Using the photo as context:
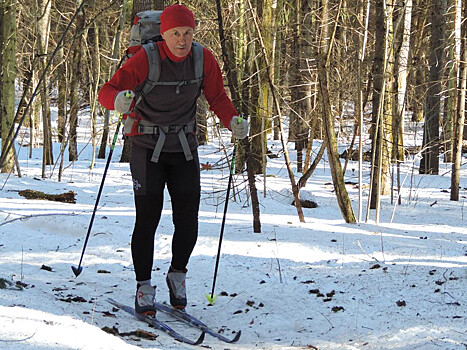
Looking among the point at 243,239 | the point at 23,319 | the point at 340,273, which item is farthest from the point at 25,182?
the point at 23,319

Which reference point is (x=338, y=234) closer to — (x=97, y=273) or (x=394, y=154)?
(x=97, y=273)

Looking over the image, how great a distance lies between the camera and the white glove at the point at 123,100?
385 centimetres

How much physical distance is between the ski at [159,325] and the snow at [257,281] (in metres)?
0.05

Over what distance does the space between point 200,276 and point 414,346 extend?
2.46 meters

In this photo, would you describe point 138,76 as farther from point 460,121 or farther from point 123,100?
point 460,121

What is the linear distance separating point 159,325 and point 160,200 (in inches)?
34.1

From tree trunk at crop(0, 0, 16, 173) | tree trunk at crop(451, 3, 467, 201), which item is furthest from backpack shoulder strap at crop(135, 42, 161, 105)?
tree trunk at crop(0, 0, 16, 173)

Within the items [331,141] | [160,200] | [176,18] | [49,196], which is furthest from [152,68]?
[49,196]

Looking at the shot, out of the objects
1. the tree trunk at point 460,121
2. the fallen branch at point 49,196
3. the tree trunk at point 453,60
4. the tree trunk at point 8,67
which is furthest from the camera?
the tree trunk at point 8,67

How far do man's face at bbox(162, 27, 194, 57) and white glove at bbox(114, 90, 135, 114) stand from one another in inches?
18.6

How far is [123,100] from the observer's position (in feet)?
12.6

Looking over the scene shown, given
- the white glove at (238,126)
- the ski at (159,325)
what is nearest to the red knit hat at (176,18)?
the white glove at (238,126)

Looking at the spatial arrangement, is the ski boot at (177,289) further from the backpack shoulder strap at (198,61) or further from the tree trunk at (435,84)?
the tree trunk at (435,84)

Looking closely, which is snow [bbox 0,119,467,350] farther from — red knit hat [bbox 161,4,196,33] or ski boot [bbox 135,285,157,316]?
red knit hat [bbox 161,4,196,33]
